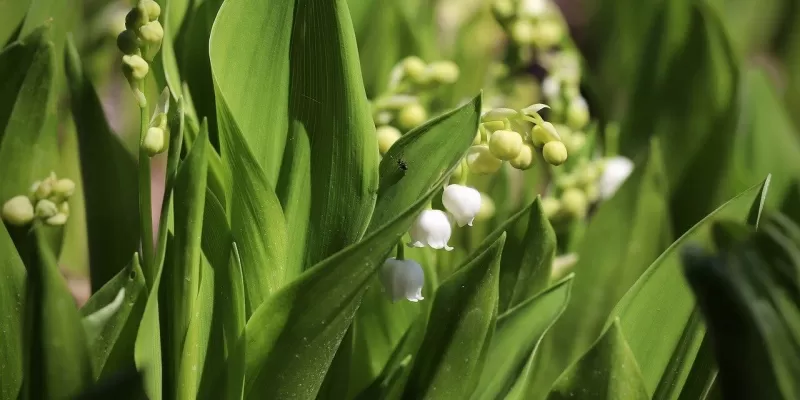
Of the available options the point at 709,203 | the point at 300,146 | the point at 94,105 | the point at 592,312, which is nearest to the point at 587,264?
the point at 592,312

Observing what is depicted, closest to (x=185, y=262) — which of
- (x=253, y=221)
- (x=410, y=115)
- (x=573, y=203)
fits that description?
(x=253, y=221)

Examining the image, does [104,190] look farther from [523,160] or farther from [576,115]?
[576,115]

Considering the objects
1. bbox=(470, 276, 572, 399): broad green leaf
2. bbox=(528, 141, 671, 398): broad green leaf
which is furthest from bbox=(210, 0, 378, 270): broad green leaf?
bbox=(528, 141, 671, 398): broad green leaf

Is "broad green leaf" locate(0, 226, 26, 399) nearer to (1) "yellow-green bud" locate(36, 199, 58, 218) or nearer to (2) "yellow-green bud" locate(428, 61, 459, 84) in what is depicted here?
(1) "yellow-green bud" locate(36, 199, 58, 218)

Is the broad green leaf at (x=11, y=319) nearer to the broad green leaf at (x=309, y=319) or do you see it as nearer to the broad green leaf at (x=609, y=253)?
the broad green leaf at (x=309, y=319)

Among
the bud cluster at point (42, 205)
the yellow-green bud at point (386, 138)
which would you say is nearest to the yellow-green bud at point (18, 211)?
the bud cluster at point (42, 205)

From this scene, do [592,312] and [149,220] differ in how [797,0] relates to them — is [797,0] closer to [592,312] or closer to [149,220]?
[592,312]
